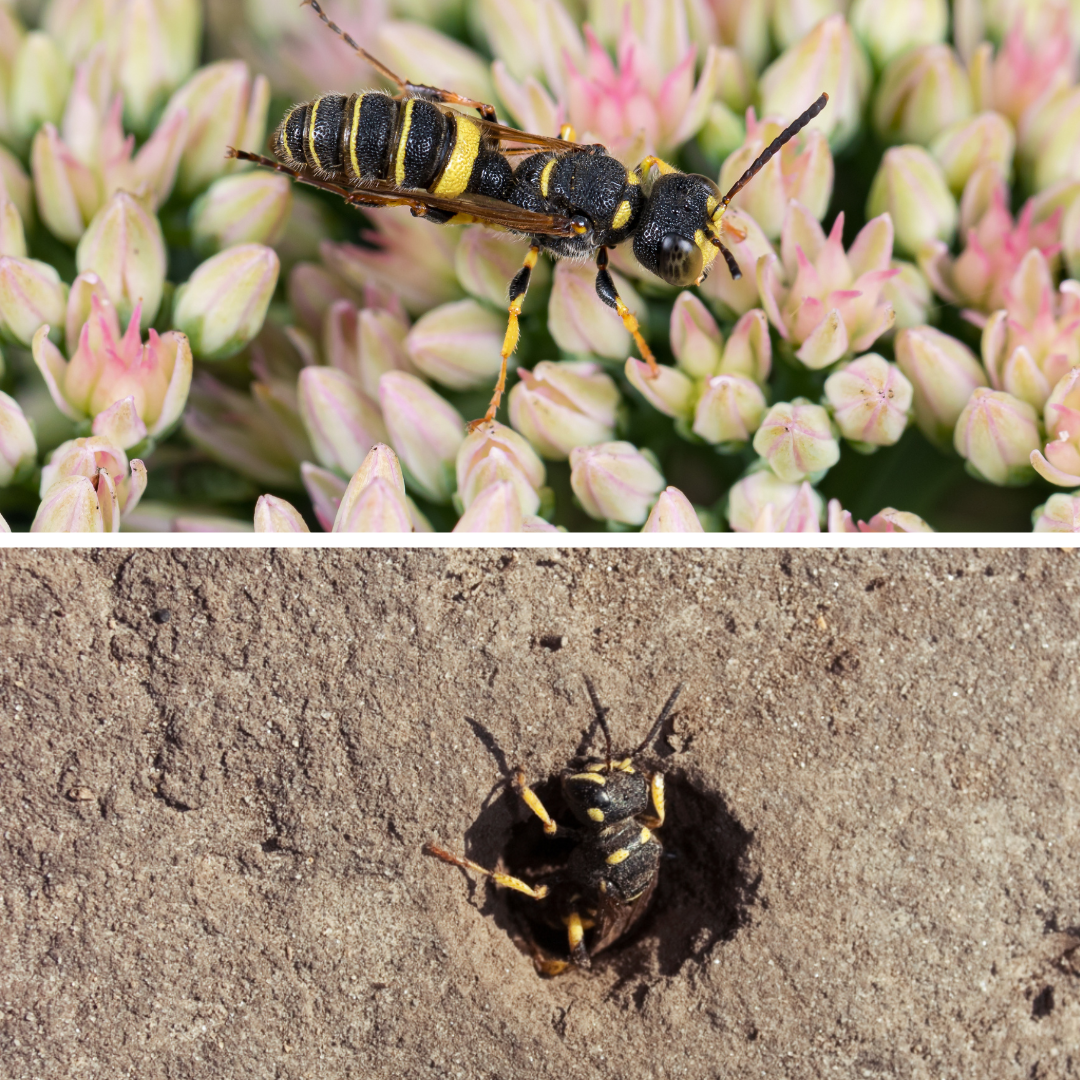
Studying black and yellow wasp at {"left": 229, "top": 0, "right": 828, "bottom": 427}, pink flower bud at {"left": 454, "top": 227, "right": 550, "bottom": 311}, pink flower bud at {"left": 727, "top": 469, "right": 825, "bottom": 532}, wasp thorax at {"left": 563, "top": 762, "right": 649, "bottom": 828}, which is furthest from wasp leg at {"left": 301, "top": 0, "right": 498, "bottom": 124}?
wasp thorax at {"left": 563, "top": 762, "right": 649, "bottom": 828}

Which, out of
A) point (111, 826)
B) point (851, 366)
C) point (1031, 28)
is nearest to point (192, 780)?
point (111, 826)

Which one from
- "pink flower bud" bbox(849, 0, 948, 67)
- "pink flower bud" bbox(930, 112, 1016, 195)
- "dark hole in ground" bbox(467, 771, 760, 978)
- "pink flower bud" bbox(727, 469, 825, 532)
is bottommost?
"dark hole in ground" bbox(467, 771, 760, 978)

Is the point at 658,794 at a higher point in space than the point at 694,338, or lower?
lower

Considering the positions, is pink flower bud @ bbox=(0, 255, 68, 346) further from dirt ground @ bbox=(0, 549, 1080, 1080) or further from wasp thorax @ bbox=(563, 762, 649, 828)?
wasp thorax @ bbox=(563, 762, 649, 828)

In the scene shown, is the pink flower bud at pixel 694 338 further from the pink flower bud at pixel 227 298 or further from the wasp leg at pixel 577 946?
the wasp leg at pixel 577 946

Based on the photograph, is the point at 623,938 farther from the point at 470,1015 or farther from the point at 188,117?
the point at 188,117

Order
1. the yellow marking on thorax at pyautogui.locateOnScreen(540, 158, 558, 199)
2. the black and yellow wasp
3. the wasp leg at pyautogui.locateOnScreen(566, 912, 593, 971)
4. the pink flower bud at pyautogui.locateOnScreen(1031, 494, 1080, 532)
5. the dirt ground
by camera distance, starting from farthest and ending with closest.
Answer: the wasp leg at pyautogui.locateOnScreen(566, 912, 593, 971)
the dirt ground
the yellow marking on thorax at pyautogui.locateOnScreen(540, 158, 558, 199)
the black and yellow wasp
the pink flower bud at pyautogui.locateOnScreen(1031, 494, 1080, 532)

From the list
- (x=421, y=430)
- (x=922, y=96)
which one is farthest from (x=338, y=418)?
(x=922, y=96)

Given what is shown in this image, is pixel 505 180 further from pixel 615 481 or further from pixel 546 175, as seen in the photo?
pixel 615 481
